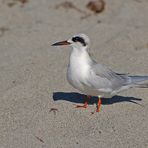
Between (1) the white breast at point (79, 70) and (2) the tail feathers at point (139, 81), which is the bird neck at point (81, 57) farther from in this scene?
(2) the tail feathers at point (139, 81)

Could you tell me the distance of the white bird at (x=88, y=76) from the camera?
217 inches

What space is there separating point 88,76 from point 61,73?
147cm

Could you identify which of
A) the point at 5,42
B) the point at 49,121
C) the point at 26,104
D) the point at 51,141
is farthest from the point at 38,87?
the point at 5,42

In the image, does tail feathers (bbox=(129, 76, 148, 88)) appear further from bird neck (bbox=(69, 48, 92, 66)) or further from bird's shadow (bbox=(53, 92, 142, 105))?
bird neck (bbox=(69, 48, 92, 66))

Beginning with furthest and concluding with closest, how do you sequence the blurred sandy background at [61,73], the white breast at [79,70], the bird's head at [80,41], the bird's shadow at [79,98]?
the bird's shadow at [79,98] < the bird's head at [80,41] < the white breast at [79,70] < the blurred sandy background at [61,73]

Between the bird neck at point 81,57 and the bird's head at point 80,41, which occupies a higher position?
the bird's head at point 80,41

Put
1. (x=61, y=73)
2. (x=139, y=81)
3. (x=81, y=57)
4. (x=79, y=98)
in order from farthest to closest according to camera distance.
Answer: (x=61, y=73) < (x=79, y=98) < (x=139, y=81) < (x=81, y=57)

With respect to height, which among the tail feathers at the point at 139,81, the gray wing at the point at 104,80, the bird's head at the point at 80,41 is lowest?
the tail feathers at the point at 139,81

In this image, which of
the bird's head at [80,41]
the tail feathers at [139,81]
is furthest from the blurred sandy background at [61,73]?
the bird's head at [80,41]

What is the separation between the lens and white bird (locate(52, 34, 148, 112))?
5.52m

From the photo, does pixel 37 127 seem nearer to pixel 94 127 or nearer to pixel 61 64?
pixel 94 127

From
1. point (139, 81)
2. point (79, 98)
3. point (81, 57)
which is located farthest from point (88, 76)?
point (79, 98)

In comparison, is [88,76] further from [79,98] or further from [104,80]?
[79,98]

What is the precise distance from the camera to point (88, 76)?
217 inches
